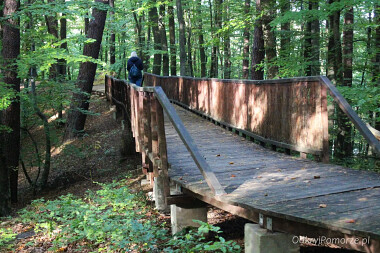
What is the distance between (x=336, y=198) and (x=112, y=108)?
59.2ft

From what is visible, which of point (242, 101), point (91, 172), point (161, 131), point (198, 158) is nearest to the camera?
point (198, 158)

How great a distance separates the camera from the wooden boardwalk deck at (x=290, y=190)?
321cm

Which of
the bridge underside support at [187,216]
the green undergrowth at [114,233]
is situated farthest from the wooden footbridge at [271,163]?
the green undergrowth at [114,233]

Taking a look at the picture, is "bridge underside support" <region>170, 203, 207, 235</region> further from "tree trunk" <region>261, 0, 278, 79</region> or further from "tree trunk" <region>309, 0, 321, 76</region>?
"tree trunk" <region>261, 0, 278, 79</region>

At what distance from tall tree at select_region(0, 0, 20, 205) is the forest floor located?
1265 millimetres

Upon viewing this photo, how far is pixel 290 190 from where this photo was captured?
430 centimetres

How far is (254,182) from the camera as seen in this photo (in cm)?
476

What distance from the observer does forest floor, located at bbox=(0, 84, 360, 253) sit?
6.66 m

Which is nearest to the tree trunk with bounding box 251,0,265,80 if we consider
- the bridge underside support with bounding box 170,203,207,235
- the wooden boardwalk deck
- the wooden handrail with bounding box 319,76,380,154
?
the wooden boardwalk deck

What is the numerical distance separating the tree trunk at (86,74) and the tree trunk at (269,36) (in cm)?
684

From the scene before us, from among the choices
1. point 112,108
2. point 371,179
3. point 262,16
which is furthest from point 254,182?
point 112,108

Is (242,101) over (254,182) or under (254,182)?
over

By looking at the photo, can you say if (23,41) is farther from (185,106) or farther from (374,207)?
(374,207)

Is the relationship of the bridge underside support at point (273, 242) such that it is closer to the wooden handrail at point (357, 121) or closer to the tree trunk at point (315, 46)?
the wooden handrail at point (357, 121)
